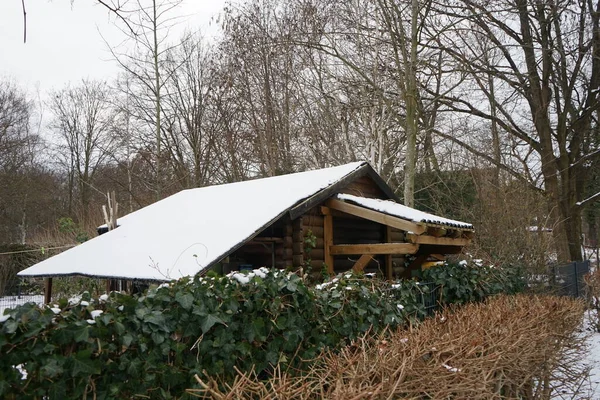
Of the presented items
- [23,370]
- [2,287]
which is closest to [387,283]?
[23,370]

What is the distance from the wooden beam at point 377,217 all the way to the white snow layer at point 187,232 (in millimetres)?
538

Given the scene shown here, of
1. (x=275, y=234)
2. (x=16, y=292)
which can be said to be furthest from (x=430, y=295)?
(x=16, y=292)

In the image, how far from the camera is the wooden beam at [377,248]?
30.4 ft

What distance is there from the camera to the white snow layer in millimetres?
8367

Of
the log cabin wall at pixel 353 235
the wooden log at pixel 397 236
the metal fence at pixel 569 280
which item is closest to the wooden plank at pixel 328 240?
the log cabin wall at pixel 353 235

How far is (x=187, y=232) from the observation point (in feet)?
32.7

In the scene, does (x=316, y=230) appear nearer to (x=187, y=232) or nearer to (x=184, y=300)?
(x=187, y=232)

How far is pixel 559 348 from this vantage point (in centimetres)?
513

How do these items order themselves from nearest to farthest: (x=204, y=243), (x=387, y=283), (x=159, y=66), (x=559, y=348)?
(x=559, y=348)
(x=387, y=283)
(x=204, y=243)
(x=159, y=66)

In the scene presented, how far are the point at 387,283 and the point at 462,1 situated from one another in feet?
38.3

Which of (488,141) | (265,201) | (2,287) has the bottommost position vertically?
(2,287)

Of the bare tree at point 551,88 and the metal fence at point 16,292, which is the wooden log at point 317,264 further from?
the metal fence at point 16,292

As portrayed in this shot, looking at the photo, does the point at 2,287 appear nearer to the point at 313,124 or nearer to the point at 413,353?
the point at 313,124

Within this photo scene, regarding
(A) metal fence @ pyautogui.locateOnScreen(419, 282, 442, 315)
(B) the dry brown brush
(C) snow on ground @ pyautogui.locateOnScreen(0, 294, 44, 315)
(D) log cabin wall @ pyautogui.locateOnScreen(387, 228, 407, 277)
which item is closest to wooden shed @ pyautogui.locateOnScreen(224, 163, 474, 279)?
(A) metal fence @ pyautogui.locateOnScreen(419, 282, 442, 315)
